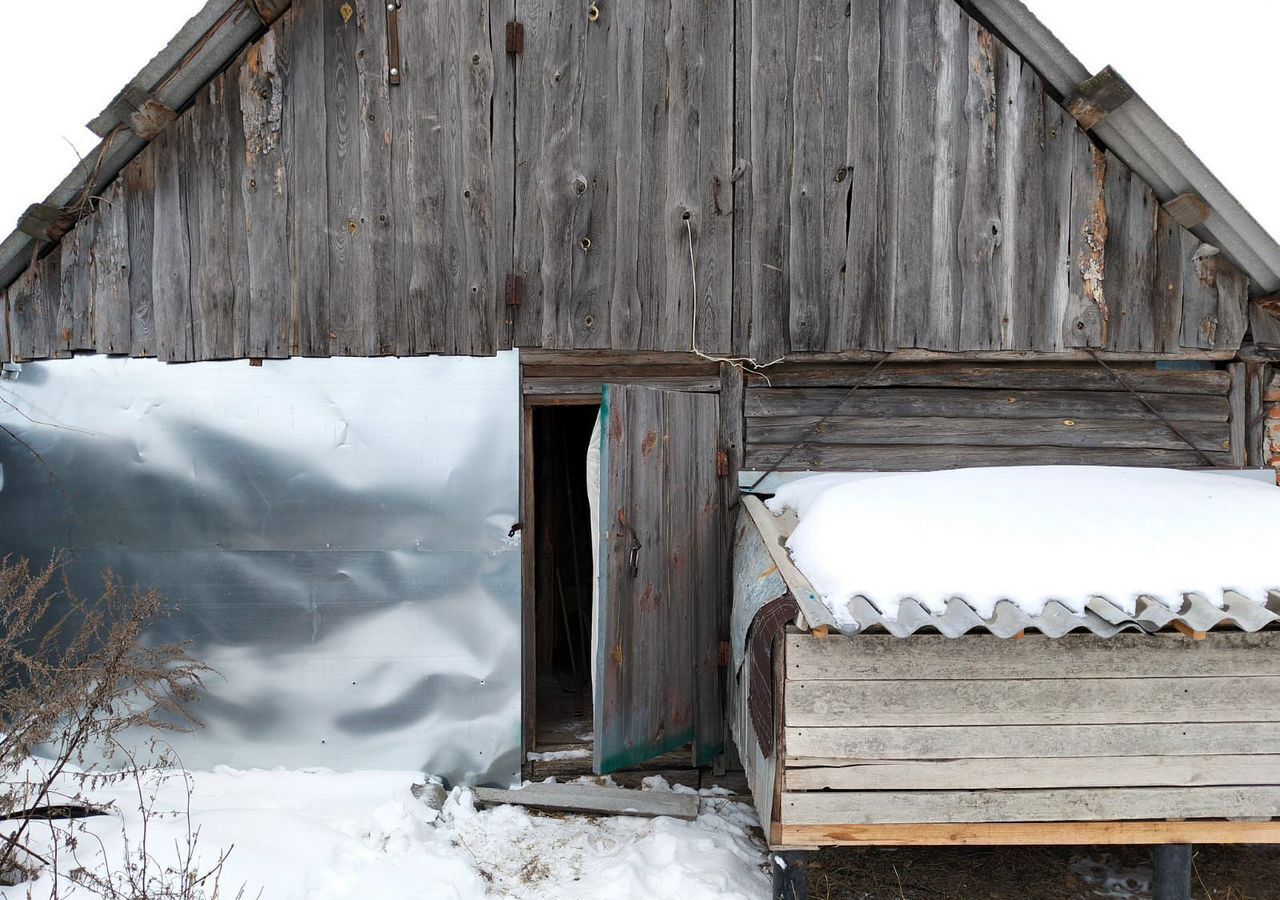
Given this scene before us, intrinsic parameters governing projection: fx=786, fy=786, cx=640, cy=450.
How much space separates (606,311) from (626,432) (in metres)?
0.96

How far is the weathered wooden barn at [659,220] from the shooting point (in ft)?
15.1

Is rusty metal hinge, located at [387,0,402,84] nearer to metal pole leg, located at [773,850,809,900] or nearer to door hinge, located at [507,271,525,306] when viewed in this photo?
door hinge, located at [507,271,525,306]

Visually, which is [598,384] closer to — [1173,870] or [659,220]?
[659,220]

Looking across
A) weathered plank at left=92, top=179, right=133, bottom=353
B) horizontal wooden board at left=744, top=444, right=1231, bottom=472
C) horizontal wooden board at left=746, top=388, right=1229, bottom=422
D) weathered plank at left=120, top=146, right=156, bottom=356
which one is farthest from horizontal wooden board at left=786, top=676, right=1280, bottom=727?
weathered plank at left=92, top=179, right=133, bottom=353

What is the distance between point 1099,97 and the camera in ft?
A: 14.3

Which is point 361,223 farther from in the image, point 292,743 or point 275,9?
point 292,743

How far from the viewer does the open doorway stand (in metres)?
7.49

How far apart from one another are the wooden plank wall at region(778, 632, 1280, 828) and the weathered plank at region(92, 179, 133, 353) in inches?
168

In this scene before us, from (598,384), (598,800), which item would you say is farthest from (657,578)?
(598,800)

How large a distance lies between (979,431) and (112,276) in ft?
17.4

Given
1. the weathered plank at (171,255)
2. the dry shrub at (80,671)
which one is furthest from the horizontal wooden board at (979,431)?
the dry shrub at (80,671)

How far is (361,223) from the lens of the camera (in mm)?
4648

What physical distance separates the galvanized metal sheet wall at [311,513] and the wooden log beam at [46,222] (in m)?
0.75

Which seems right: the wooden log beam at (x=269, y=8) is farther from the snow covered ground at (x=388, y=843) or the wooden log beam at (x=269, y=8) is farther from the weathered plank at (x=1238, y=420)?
the weathered plank at (x=1238, y=420)
